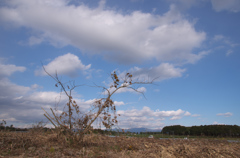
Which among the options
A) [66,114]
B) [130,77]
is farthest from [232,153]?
[66,114]

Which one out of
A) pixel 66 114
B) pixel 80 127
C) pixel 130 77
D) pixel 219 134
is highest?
pixel 130 77

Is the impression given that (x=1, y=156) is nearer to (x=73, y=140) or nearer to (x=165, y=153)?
(x=73, y=140)

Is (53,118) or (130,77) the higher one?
(130,77)

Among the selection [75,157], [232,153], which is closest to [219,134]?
[232,153]

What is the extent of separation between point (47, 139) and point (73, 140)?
1465 mm

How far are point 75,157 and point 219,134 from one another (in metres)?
24.7

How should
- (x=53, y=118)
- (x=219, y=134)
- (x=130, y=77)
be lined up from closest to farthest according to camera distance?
(x=53, y=118)
(x=130, y=77)
(x=219, y=134)

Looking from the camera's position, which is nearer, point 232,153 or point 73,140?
point 232,153

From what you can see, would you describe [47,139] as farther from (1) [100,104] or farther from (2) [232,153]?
(2) [232,153]

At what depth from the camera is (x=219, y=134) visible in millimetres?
25094

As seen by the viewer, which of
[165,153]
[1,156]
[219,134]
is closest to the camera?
[1,156]

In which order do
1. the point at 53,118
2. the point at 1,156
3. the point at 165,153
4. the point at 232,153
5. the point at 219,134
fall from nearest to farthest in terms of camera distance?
the point at 1,156, the point at 165,153, the point at 232,153, the point at 53,118, the point at 219,134

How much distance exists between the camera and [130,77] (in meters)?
8.29

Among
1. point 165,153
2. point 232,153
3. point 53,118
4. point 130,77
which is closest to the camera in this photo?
point 165,153
